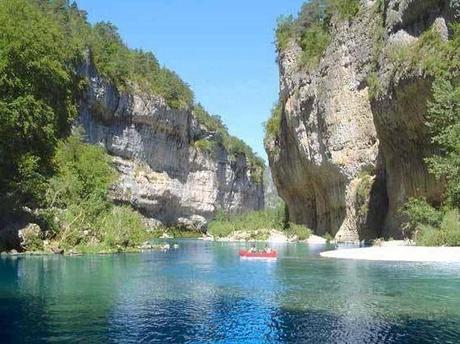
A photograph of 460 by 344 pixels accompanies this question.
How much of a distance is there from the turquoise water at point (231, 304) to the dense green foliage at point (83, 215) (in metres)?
14.6

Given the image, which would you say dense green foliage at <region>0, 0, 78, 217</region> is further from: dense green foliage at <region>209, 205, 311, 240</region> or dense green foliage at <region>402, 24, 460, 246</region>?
dense green foliage at <region>209, 205, 311, 240</region>

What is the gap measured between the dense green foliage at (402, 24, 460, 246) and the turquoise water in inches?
385

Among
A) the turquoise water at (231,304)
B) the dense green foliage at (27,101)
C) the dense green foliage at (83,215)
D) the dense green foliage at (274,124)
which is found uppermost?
the dense green foliage at (274,124)

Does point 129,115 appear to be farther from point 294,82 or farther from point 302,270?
point 302,270

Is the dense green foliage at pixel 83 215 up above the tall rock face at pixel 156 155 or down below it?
below

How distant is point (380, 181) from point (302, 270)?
1130 inches

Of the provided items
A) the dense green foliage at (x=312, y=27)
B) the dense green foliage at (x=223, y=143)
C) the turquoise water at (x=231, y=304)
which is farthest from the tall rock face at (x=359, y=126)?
the dense green foliage at (x=223, y=143)

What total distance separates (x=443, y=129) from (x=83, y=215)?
28.9 meters

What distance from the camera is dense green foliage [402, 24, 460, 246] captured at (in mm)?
39031

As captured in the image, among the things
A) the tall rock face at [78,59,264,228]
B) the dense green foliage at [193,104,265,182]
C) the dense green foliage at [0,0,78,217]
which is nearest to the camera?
the dense green foliage at [0,0,78,217]

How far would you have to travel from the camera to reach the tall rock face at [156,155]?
300ft

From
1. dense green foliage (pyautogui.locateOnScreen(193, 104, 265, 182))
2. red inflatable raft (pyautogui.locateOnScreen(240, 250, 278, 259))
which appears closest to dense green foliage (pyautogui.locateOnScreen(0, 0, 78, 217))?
red inflatable raft (pyautogui.locateOnScreen(240, 250, 278, 259))

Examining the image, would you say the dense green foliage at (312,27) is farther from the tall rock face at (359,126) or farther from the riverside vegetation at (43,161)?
the riverside vegetation at (43,161)

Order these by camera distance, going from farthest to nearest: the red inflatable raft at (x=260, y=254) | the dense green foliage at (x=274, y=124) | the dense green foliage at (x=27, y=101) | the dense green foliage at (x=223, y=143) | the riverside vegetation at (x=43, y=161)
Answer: the dense green foliage at (x=223, y=143)
the dense green foliage at (x=274, y=124)
the riverside vegetation at (x=43, y=161)
the red inflatable raft at (x=260, y=254)
the dense green foliage at (x=27, y=101)
